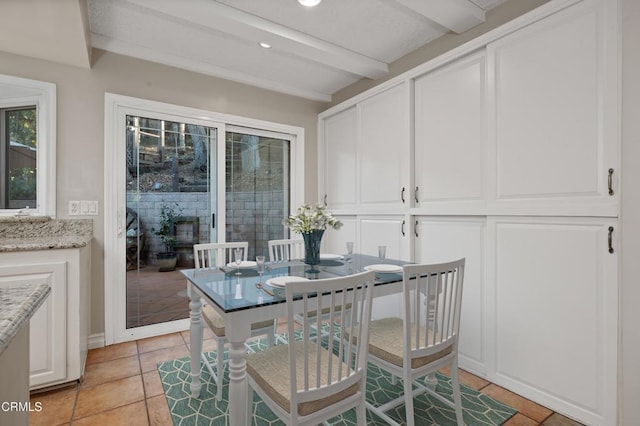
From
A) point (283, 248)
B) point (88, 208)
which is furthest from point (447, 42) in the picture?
point (88, 208)

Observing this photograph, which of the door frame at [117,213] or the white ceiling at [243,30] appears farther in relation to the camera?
the door frame at [117,213]

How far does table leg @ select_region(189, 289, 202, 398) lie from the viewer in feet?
6.36

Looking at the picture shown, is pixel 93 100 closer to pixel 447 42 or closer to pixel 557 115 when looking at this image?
pixel 447 42

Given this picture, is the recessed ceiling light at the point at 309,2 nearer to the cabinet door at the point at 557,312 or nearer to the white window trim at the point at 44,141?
the cabinet door at the point at 557,312

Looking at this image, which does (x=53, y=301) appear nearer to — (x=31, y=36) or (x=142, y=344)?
(x=142, y=344)

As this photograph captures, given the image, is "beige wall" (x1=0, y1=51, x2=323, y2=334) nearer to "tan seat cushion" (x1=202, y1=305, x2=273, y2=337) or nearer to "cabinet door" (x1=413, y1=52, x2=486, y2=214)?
"tan seat cushion" (x1=202, y1=305, x2=273, y2=337)

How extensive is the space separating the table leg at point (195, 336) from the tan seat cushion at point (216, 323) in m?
0.08

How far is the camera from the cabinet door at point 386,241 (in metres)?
2.85

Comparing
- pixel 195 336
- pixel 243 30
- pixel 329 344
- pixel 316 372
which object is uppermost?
pixel 243 30

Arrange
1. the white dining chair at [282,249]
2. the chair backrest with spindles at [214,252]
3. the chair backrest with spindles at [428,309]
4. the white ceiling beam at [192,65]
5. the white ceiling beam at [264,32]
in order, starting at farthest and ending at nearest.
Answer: the white dining chair at [282,249] < the white ceiling beam at [192,65] < the chair backrest with spindles at [214,252] < the white ceiling beam at [264,32] < the chair backrest with spindles at [428,309]

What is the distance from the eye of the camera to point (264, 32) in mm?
2383

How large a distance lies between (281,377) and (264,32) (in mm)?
2313

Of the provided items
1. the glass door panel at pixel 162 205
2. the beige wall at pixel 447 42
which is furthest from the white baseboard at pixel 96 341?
the beige wall at pixel 447 42

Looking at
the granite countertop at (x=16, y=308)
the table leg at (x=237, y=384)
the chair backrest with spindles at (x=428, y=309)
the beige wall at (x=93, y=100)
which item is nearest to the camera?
the granite countertop at (x=16, y=308)
